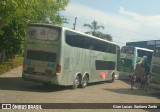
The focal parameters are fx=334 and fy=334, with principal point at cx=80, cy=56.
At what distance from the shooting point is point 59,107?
1312 cm

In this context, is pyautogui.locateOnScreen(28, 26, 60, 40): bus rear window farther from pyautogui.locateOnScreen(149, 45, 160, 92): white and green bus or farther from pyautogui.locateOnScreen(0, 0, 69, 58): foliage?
pyautogui.locateOnScreen(149, 45, 160, 92): white and green bus

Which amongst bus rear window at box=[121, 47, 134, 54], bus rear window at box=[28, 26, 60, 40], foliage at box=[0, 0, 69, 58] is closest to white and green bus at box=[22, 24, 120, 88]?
bus rear window at box=[28, 26, 60, 40]

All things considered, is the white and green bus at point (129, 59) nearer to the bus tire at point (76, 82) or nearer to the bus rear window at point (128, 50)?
the bus rear window at point (128, 50)

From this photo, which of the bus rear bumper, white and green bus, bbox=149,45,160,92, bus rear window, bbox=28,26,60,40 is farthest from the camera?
white and green bus, bbox=149,45,160,92

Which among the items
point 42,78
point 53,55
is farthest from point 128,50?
point 42,78

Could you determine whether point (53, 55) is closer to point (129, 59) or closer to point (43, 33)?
point (43, 33)

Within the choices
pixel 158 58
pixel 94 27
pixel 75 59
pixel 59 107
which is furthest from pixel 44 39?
pixel 94 27

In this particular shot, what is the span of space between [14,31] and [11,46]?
1.87 meters

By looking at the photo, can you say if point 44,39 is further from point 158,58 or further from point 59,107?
point 158,58

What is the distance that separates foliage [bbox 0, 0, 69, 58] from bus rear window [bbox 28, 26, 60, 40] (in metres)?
1.41

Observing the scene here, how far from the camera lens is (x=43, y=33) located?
1805 cm

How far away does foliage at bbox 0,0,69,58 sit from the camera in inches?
707

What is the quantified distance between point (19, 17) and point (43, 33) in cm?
415

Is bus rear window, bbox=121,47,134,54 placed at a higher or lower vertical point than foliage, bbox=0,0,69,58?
lower
